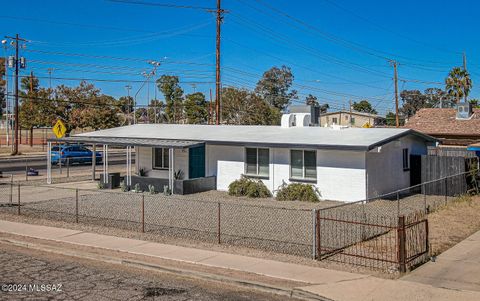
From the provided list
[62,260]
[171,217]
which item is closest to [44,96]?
[171,217]

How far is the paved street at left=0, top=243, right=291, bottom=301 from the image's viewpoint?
32.6ft

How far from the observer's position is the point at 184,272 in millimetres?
11539

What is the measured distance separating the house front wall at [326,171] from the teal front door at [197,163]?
4.26 feet

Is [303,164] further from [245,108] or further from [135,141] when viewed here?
[245,108]

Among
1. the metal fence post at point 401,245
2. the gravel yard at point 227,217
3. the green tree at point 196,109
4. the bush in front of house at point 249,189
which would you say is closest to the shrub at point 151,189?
the gravel yard at point 227,217

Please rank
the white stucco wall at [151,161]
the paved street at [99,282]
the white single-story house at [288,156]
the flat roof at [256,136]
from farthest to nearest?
the white stucco wall at [151,161] → the flat roof at [256,136] → the white single-story house at [288,156] → the paved street at [99,282]

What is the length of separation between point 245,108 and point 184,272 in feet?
247

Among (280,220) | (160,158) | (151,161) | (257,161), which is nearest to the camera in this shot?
(280,220)

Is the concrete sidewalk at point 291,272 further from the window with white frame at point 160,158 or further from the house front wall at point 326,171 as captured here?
the window with white frame at point 160,158

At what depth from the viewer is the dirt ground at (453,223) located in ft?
47.8

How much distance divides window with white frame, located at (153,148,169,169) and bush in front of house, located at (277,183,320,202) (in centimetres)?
781

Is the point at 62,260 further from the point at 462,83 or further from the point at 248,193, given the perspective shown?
the point at 462,83

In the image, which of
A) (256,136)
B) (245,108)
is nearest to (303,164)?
(256,136)

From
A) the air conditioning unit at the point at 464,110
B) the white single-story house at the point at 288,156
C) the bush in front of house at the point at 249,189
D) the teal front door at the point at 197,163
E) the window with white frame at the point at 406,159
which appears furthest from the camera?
the air conditioning unit at the point at 464,110
